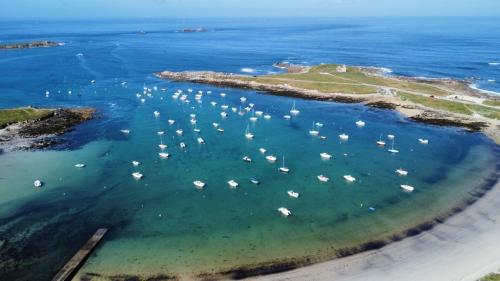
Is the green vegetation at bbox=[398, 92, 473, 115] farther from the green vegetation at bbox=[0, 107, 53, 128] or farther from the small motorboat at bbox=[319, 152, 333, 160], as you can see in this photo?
the green vegetation at bbox=[0, 107, 53, 128]

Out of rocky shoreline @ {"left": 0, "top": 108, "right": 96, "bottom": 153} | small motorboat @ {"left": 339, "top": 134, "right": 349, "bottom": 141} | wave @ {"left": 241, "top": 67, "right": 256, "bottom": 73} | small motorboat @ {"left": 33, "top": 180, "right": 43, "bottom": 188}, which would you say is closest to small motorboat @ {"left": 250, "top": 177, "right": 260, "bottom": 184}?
small motorboat @ {"left": 339, "top": 134, "right": 349, "bottom": 141}

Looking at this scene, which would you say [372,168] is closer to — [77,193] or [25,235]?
[77,193]

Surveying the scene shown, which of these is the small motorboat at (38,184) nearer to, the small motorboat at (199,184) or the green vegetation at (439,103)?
the small motorboat at (199,184)

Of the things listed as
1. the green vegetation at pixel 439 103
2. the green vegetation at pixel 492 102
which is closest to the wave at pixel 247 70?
the green vegetation at pixel 439 103

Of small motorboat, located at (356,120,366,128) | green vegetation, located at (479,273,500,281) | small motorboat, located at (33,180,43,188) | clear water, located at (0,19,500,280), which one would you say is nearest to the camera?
green vegetation, located at (479,273,500,281)

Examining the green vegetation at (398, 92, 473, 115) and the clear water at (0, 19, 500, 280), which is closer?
the clear water at (0, 19, 500, 280)

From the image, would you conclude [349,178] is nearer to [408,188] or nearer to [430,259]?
[408,188]

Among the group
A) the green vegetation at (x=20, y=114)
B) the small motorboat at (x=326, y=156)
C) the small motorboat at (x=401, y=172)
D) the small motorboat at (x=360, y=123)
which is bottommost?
the small motorboat at (x=401, y=172)
